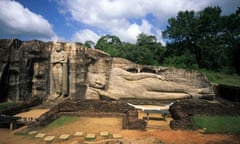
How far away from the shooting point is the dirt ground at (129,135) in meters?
6.93

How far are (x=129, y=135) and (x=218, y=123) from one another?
4.27 metres

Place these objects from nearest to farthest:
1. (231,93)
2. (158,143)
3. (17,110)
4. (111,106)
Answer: (158,143) → (111,106) → (17,110) → (231,93)

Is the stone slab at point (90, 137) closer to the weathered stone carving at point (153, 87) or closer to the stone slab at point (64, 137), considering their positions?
the stone slab at point (64, 137)

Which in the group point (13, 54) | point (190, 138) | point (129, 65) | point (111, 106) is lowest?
point (190, 138)

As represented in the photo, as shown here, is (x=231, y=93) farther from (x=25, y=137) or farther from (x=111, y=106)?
(x=25, y=137)

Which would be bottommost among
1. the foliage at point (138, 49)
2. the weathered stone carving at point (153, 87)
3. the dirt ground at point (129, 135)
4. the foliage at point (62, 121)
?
the dirt ground at point (129, 135)

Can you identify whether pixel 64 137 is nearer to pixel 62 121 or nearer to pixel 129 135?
pixel 62 121

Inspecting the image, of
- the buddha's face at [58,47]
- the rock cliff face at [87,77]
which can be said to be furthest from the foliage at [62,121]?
the buddha's face at [58,47]

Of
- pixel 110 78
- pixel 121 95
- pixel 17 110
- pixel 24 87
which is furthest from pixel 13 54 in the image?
pixel 121 95

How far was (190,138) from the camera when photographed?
291 inches

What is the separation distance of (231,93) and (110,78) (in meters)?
10.4

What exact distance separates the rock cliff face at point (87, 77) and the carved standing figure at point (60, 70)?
0.55 ft

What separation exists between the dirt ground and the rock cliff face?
4.40 meters

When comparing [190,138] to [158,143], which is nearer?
[158,143]
